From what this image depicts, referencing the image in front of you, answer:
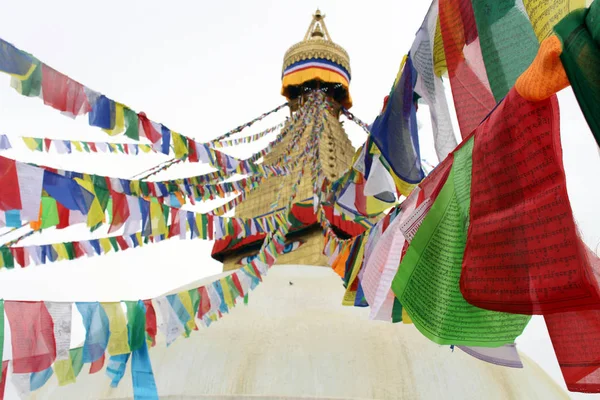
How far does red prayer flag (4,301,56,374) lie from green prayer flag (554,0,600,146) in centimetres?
234

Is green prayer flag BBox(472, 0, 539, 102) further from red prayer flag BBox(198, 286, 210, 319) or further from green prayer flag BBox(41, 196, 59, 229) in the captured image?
red prayer flag BBox(198, 286, 210, 319)

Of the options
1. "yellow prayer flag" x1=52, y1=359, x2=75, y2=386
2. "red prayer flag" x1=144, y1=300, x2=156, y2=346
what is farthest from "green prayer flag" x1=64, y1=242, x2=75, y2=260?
"yellow prayer flag" x1=52, y1=359, x2=75, y2=386

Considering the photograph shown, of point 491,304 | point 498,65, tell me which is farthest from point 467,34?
point 491,304

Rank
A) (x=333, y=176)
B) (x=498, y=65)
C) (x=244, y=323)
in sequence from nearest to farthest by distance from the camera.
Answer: (x=498, y=65), (x=244, y=323), (x=333, y=176)

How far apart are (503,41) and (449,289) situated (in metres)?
1.02

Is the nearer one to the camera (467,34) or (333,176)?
(467,34)

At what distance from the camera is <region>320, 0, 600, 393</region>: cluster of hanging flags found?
121 centimetres

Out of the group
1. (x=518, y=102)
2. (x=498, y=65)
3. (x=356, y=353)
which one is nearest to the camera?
(x=518, y=102)

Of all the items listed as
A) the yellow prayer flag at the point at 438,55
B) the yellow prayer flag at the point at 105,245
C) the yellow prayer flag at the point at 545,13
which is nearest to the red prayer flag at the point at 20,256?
the yellow prayer flag at the point at 105,245

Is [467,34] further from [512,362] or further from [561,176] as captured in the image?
[512,362]

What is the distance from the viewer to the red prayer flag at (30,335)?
7.04ft

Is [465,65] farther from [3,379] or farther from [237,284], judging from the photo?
[237,284]

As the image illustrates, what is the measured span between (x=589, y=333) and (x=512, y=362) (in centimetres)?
74

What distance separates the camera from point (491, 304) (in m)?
1.42
